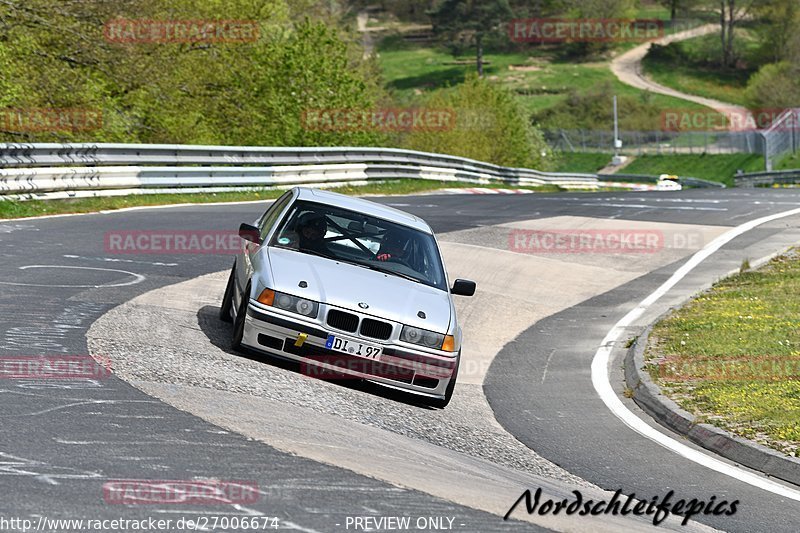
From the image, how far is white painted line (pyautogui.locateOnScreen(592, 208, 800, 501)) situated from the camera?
7.82 metres

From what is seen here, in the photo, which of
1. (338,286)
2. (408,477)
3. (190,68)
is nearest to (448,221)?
(338,286)

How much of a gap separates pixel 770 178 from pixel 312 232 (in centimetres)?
4456

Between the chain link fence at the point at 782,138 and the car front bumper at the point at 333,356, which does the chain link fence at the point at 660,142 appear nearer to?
the chain link fence at the point at 782,138

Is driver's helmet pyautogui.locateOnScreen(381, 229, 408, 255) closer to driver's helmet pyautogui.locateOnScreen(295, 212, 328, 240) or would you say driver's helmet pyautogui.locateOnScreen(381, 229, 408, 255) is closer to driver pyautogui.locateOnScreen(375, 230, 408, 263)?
driver pyautogui.locateOnScreen(375, 230, 408, 263)

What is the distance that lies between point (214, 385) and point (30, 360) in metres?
1.43

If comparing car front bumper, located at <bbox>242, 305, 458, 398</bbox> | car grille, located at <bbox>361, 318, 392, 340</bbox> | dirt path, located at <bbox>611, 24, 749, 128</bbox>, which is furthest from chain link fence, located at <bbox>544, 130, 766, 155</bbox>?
car grille, located at <bbox>361, 318, 392, 340</bbox>

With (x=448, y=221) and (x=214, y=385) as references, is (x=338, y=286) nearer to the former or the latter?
(x=214, y=385)

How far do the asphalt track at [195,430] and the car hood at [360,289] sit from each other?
1.20m

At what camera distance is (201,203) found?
24219mm

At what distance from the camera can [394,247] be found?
1033 centimetres

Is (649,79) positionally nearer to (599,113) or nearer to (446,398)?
(599,113)

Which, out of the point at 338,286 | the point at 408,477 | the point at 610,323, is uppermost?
the point at 338,286

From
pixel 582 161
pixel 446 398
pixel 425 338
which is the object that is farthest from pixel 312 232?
pixel 582 161

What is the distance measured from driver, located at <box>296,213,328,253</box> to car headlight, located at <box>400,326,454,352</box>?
1412 millimetres
